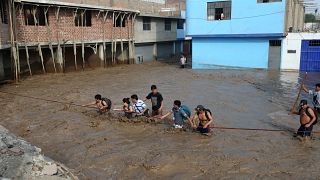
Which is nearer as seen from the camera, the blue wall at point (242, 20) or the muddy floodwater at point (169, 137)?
the muddy floodwater at point (169, 137)

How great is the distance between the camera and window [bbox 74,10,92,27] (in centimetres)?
2583

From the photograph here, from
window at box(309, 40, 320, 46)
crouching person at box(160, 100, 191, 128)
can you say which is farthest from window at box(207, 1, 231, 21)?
crouching person at box(160, 100, 191, 128)

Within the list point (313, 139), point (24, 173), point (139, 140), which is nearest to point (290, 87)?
point (313, 139)

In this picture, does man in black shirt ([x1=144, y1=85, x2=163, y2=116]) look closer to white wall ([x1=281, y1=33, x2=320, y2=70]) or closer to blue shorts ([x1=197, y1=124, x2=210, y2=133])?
blue shorts ([x1=197, y1=124, x2=210, y2=133])

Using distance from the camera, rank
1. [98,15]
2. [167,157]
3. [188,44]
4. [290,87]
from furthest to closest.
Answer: [188,44]
[98,15]
[290,87]
[167,157]

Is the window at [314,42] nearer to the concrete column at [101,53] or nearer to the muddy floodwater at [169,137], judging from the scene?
the muddy floodwater at [169,137]

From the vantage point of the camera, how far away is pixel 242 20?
25.5 metres

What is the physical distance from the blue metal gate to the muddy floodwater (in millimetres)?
6171

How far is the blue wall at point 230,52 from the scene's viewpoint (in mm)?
25609

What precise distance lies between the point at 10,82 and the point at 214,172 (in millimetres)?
15668

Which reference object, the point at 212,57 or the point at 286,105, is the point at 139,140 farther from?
the point at 212,57

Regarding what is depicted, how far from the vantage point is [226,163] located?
8219 mm

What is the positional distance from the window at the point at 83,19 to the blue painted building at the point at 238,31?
329 inches

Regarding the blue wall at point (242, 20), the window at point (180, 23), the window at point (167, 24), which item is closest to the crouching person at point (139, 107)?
the blue wall at point (242, 20)
